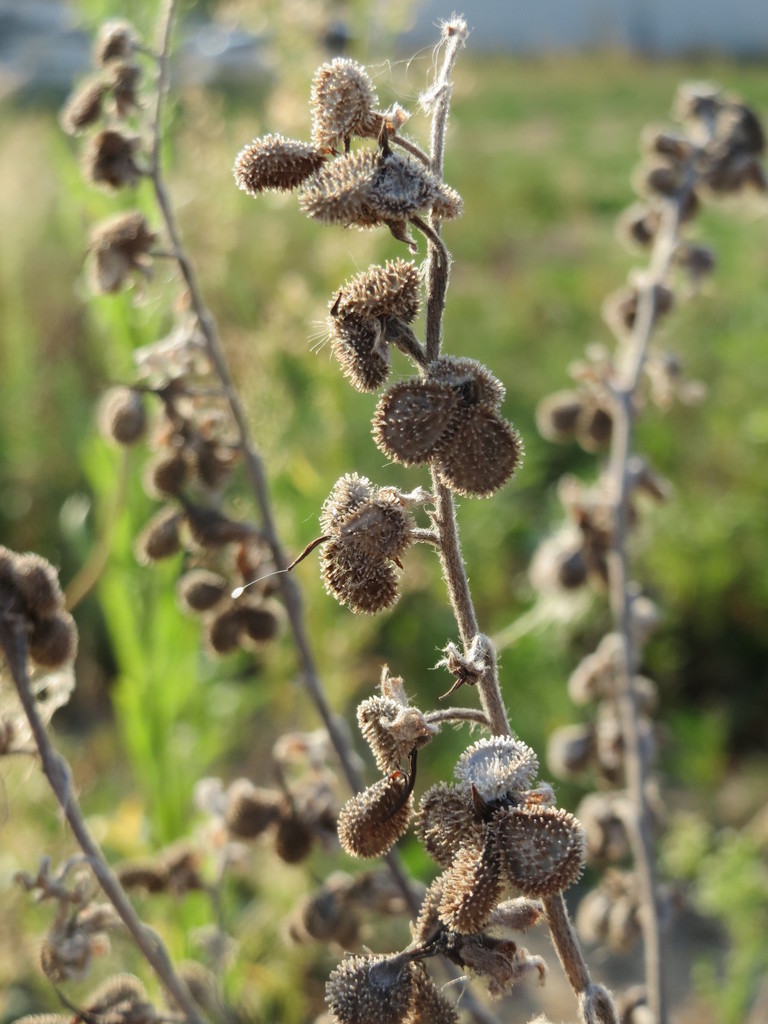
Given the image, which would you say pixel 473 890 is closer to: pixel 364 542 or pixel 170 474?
pixel 364 542

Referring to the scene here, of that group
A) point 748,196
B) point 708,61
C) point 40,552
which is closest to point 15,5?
point 708,61

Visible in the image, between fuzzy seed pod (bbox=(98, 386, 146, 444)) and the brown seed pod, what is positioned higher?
fuzzy seed pod (bbox=(98, 386, 146, 444))

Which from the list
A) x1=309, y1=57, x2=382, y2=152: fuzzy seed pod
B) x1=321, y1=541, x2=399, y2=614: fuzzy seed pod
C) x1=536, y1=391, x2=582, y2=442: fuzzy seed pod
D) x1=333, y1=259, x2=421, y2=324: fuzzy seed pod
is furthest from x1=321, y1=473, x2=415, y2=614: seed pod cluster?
x1=536, y1=391, x2=582, y2=442: fuzzy seed pod

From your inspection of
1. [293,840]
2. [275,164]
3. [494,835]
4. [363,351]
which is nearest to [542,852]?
[494,835]

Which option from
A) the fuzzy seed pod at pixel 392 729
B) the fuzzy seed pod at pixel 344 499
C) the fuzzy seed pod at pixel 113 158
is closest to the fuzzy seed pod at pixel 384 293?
the fuzzy seed pod at pixel 344 499

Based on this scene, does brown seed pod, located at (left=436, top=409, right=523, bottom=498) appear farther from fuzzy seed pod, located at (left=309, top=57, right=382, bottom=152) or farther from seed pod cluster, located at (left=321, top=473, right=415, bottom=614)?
fuzzy seed pod, located at (left=309, top=57, right=382, bottom=152)

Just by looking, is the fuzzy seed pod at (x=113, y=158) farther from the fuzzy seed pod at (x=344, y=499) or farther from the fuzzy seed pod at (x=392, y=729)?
the fuzzy seed pod at (x=392, y=729)

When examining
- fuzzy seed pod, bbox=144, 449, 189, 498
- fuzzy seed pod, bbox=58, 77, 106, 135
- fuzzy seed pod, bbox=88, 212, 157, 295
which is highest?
fuzzy seed pod, bbox=58, 77, 106, 135
